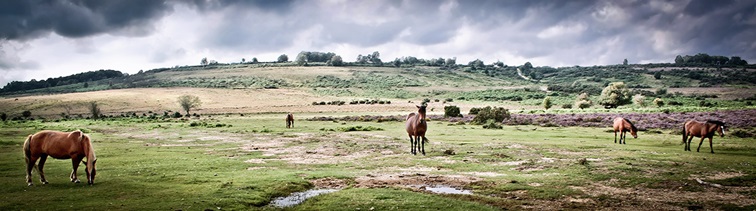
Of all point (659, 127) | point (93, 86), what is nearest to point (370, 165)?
point (659, 127)

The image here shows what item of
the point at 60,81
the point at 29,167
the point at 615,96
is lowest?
the point at 29,167

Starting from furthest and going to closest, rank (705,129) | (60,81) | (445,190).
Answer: (60,81)
(705,129)
(445,190)

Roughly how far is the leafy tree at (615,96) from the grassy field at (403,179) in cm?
6270

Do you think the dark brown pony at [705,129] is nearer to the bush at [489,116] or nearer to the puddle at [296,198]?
the puddle at [296,198]

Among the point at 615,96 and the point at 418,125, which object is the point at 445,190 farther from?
the point at 615,96

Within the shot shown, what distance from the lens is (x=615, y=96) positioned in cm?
8412

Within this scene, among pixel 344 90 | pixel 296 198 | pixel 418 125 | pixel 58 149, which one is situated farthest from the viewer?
pixel 344 90

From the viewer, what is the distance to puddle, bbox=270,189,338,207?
1256cm

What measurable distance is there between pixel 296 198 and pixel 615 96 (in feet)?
282

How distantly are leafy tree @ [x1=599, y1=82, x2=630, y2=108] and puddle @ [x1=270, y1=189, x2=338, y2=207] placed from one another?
3317 inches

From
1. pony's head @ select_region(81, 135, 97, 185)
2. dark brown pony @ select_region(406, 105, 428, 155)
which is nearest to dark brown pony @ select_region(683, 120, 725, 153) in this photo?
dark brown pony @ select_region(406, 105, 428, 155)

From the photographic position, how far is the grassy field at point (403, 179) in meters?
12.1

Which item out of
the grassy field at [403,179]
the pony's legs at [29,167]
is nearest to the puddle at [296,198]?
the grassy field at [403,179]

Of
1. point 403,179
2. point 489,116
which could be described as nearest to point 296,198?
point 403,179
